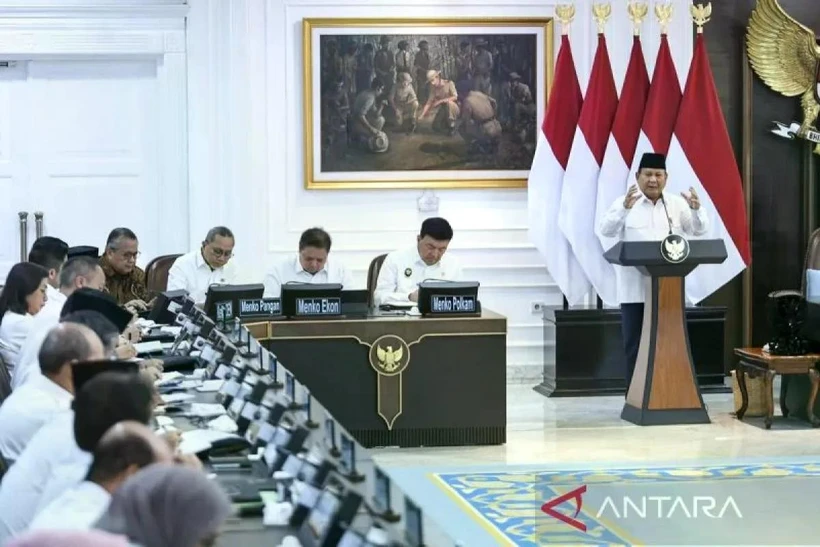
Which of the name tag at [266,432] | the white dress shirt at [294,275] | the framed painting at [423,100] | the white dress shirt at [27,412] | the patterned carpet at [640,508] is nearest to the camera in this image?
the name tag at [266,432]

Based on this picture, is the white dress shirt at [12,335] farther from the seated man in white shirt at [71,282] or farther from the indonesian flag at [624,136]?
the indonesian flag at [624,136]

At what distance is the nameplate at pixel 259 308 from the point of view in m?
7.65

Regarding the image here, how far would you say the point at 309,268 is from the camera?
27.6 ft

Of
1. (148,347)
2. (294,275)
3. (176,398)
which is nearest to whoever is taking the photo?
(176,398)

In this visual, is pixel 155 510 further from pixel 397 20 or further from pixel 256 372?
pixel 397 20

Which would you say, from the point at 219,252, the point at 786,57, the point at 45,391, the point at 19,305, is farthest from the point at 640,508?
the point at 786,57

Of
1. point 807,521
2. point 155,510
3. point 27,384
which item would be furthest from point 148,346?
point 155,510

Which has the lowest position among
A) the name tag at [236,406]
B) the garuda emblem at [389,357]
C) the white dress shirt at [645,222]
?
the garuda emblem at [389,357]

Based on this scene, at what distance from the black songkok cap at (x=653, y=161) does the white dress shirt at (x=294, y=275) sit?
6.45ft

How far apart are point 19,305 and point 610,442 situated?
3.51m

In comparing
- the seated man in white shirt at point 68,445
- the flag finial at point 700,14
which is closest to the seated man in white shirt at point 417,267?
the flag finial at point 700,14

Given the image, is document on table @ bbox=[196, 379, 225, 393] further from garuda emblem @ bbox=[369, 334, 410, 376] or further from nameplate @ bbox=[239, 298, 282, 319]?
garuda emblem @ bbox=[369, 334, 410, 376]

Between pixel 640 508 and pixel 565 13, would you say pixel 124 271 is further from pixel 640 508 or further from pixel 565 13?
pixel 640 508

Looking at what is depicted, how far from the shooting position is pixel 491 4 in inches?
399
